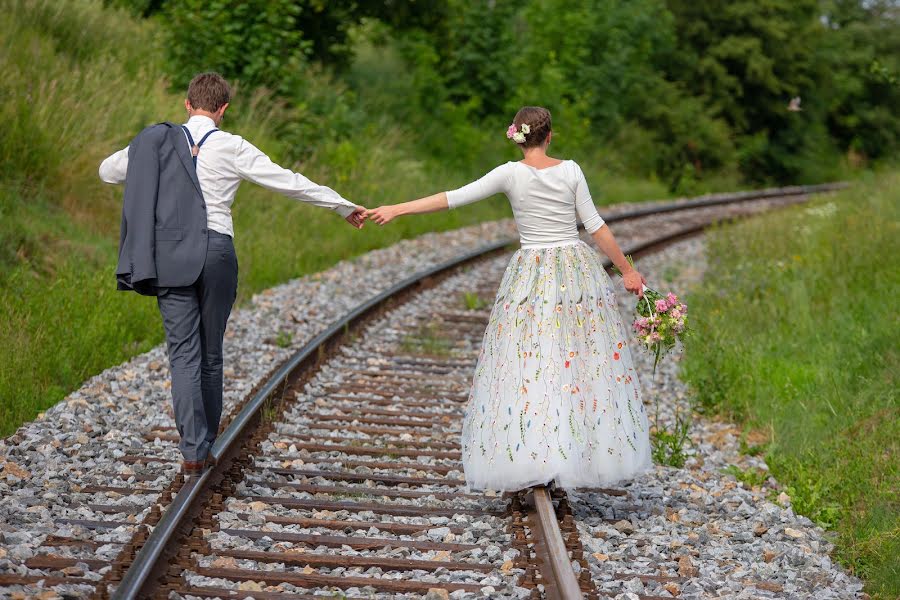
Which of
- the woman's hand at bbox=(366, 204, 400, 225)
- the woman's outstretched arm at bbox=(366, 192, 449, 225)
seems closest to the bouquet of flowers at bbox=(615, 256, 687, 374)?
the woman's outstretched arm at bbox=(366, 192, 449, 225)

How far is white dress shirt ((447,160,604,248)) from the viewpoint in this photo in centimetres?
534

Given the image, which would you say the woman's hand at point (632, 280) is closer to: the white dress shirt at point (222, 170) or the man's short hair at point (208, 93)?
the white dress shirt at point (222, 170)

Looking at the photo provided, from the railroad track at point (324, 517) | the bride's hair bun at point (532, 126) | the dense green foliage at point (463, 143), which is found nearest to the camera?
the railroad track at point (324, 517)

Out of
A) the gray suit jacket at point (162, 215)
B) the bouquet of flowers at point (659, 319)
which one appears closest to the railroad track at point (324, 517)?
the bouquet of flowers at point (659, 319)

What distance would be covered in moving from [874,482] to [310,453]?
3.26m

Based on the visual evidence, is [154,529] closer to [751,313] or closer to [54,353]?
[54,353]

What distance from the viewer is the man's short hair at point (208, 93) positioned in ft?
18.0

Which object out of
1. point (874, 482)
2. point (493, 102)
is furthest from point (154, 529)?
point (493, 102)

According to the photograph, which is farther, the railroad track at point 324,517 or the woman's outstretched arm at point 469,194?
the woman's outstretched arm at point 469,194

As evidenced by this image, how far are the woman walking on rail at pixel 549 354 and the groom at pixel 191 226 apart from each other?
0.96 m

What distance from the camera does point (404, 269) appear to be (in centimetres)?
1340

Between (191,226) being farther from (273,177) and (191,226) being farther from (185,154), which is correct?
(273,177)

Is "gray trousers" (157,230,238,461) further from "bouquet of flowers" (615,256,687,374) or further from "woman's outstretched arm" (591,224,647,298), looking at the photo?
"bouquet of flowers" (615,256,687,374)

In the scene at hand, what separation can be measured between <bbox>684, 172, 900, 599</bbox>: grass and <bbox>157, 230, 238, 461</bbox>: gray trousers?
10.8 ft
